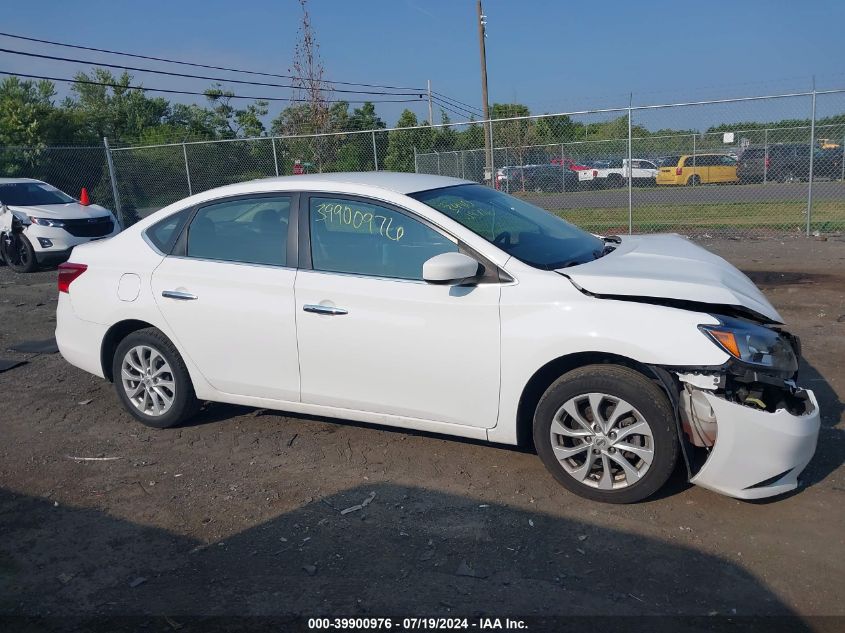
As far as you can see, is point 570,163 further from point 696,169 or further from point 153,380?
point 153,380

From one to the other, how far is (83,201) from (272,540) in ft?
40.9

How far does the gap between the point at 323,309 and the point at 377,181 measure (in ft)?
3.06

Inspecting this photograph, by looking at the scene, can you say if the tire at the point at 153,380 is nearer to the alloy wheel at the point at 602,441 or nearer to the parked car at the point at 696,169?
the alloy wheel at the point at 602,441

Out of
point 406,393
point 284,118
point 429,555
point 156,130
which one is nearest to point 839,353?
point 406,393

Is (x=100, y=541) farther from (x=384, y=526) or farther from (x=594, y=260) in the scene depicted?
(x=594, y=260)

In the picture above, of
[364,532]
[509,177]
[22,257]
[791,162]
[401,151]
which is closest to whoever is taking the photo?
[364,532]

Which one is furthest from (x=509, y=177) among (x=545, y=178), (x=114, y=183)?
(x=114, y=183)

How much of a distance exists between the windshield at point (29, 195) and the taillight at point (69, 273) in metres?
9.16

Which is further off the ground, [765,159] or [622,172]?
[765,159]

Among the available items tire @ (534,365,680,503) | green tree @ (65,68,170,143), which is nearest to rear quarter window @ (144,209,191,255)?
tire @ (534,365,680,503)

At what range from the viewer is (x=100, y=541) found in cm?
392

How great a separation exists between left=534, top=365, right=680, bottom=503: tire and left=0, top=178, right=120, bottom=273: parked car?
11428mm

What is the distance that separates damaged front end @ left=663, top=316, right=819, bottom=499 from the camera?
3.66 m

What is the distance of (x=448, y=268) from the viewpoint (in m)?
4.06
